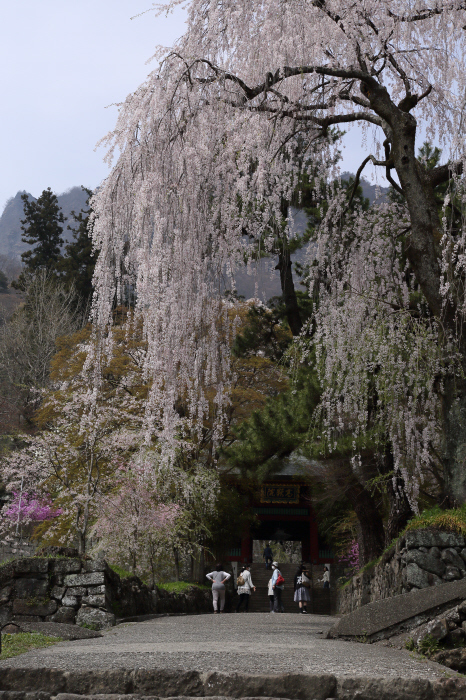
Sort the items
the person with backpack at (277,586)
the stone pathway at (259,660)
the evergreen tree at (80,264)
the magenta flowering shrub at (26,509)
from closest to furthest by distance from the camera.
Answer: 1. the stone pathway at (259,660)
2. the person with backpack at (277,586)
3. the magenta flowering shrub at (26,509)
4. the evergreen tree at (80,264)

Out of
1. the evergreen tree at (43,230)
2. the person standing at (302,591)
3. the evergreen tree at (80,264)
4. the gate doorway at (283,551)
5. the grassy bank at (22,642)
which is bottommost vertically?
the gate doorway at (283,551)

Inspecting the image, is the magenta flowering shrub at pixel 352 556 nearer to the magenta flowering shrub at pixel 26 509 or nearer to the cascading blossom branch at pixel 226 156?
the magenta flowering shrub at pixel 26 509

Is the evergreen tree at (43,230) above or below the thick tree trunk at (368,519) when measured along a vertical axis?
above

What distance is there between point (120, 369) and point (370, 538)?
928 cm

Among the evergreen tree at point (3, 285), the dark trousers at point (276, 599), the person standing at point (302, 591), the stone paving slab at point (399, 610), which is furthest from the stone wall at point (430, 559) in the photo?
the evergreen tree at point (3, 285)

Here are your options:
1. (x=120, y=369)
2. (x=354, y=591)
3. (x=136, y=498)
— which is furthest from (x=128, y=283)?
(x=120, y=369)

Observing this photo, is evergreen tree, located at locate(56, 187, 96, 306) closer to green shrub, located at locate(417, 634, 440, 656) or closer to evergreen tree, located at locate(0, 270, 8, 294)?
evergreen tree, located at locate(0, 270, 8, 294)

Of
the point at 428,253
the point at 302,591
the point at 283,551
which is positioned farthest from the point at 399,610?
the point at 283,551

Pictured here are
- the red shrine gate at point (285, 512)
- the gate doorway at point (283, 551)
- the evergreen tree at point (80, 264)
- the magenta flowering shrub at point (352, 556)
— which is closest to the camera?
the magenta flowering shrub at point (352, 556)

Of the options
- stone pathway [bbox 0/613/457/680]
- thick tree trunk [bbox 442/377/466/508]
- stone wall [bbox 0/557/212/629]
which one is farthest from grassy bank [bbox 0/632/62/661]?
thick tree trunk [bbox 442/377/466/508]

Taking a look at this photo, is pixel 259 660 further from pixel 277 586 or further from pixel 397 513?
pixel 277 586

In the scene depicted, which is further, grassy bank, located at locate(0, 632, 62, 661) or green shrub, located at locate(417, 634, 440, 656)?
grassy bank, located at locate(0, 632, 62, 661)

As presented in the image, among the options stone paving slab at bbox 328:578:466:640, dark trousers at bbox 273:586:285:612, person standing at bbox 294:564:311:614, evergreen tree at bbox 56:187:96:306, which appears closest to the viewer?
stone paving slab at bbox 328:578:466:640

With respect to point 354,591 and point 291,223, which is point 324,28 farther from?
point 354,591
